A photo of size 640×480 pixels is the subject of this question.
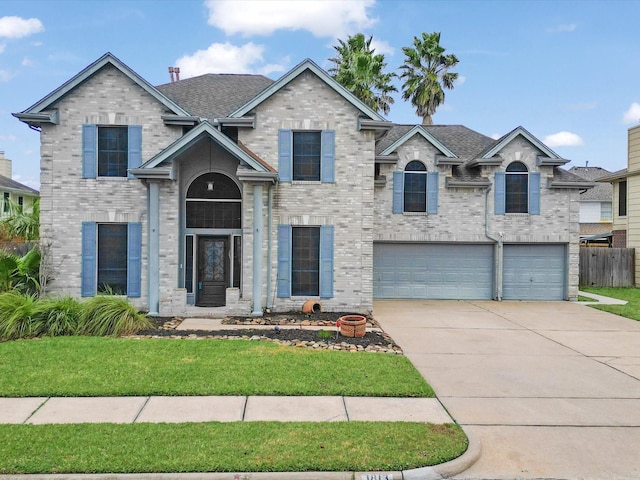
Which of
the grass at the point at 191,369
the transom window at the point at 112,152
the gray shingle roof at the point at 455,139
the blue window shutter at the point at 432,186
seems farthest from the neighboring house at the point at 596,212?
the transom window at the point at 112,152

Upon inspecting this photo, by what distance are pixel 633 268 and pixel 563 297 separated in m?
7.10

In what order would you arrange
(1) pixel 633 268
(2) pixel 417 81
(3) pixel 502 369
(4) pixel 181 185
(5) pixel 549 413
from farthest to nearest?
1. (2) pixel 417 81
2. (1) pixel 633 268
3. (4) pixel 181 185
4. (3) pixel 502 369
5. (5) pixel 549 413

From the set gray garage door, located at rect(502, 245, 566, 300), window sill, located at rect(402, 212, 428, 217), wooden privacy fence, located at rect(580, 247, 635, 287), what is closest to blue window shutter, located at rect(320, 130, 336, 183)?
window sill, located at rect(402, 212, 428, 217)

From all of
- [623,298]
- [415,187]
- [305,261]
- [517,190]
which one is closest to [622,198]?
[623,298]

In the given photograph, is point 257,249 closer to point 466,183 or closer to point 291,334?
point 291,334

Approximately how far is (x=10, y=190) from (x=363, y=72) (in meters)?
26.7

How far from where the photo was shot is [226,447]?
16.7 feet

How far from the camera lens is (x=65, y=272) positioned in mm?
13578

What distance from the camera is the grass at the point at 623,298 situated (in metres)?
14.9

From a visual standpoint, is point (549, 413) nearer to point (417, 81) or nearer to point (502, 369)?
point (502, 369)

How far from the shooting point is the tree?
26812 millimetres

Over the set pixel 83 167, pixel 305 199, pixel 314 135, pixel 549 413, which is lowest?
pixel 549 413

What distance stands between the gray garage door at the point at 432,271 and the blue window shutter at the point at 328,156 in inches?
183

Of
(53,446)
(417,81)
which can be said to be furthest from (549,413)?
(417,81)
